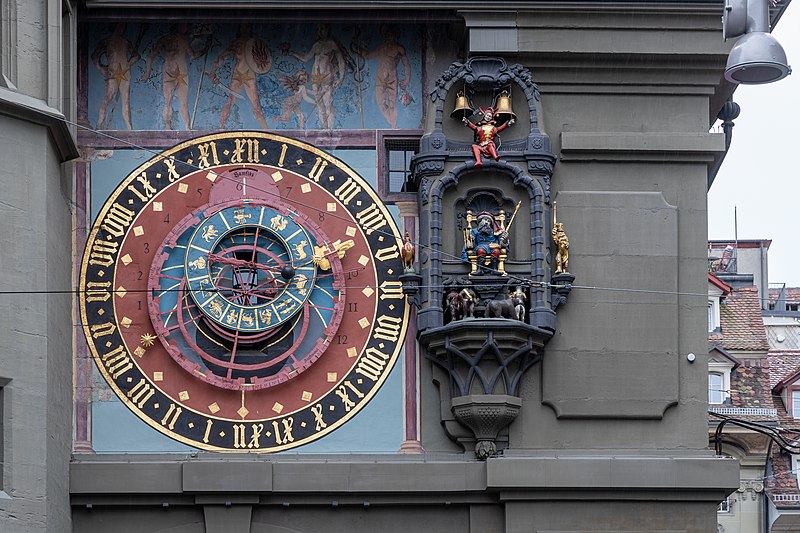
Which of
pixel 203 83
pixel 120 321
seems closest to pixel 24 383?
pixel 120 321

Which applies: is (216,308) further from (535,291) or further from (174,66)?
(535,291)

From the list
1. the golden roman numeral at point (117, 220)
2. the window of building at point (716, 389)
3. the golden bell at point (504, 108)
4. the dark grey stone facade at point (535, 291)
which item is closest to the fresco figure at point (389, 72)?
the dark grey stone facade at point (535, 291)

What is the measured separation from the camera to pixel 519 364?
23078mm

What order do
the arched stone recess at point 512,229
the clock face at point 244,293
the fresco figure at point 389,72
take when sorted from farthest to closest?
the fresco figure at point 389,72
the clock face at point 244,293
the arched stone recess at point 512,229

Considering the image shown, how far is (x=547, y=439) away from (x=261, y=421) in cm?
304

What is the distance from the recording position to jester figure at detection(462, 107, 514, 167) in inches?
922

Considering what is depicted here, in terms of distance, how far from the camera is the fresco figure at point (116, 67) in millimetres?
23984

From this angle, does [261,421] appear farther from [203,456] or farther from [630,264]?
[630,264]

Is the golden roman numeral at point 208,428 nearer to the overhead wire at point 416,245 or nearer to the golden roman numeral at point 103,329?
the golden roman numeral at point 103,329

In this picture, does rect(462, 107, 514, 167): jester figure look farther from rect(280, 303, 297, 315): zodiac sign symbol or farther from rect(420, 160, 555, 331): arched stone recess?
rect(280, 303, 297, 315): zodiac sign symbol

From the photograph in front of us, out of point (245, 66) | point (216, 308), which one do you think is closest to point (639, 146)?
point (245, 66)

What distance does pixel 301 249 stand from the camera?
23.6 meters

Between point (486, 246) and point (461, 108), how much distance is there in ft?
5.20

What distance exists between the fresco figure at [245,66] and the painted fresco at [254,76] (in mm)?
11
